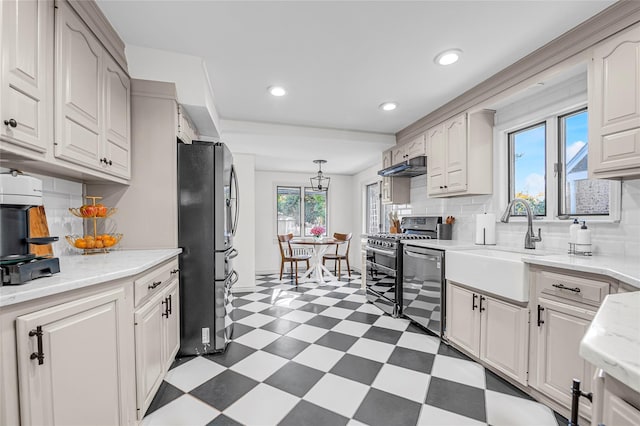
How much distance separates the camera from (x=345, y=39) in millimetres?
1921

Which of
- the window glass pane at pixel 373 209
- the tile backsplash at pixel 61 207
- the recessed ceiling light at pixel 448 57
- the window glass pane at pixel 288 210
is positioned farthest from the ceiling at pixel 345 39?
the window glass pane at pixel 288 210

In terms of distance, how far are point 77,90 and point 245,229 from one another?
3087mm

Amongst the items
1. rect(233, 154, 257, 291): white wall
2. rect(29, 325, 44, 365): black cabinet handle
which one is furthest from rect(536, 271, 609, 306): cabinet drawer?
rect(233, 154, 257, 291): white wall

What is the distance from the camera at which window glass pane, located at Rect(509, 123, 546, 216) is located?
93.4 inches

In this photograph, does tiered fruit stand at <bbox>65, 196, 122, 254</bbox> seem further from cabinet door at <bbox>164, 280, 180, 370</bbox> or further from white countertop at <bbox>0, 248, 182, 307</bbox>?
cabinet door at <bbox>164, 280, 180, 370</bbox>

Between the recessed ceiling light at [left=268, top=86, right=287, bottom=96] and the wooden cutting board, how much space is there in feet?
6.44

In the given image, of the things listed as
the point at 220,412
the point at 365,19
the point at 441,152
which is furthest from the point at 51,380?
the point at 441,152

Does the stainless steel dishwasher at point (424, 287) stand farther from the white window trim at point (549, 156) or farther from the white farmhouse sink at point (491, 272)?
the white window trim at point (549, 156)

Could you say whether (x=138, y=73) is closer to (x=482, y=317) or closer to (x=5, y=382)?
(x=5, y=382)

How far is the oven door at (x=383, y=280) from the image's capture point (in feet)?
10.3

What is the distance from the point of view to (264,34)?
1.88 metres

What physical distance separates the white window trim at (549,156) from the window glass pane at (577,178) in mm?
45

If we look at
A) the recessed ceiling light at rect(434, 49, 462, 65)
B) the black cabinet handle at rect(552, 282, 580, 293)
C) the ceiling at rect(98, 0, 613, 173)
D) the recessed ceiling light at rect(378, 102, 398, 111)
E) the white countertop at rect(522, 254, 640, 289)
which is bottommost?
the black cabinet handle at rect(552, 282, 580, 293)

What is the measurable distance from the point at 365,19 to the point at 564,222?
2.11 m
